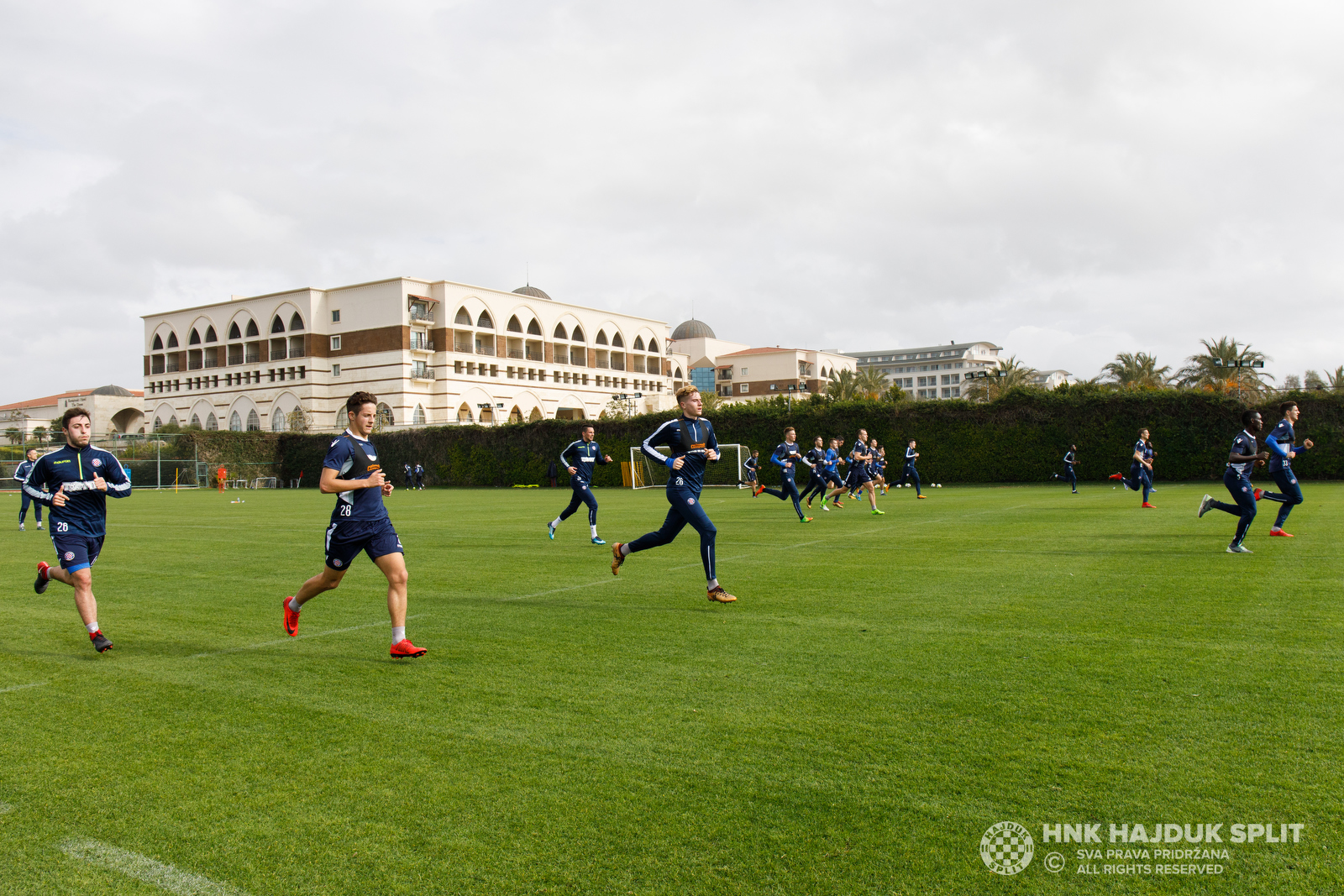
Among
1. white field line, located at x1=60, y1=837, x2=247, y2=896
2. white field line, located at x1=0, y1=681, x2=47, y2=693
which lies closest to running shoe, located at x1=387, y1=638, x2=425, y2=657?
white field line, located at x1=0, y1=681, x2=47, y2=693

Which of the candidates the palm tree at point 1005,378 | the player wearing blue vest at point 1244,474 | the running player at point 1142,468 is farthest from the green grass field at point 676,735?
the palm tree at point 1005,378

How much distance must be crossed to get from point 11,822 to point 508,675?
2.83 metres

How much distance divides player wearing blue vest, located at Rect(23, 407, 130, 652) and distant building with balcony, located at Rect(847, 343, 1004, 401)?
168 m

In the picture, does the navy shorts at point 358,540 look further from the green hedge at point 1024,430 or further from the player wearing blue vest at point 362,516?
the green hedge at point 1024,430

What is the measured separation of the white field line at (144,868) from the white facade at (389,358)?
82411mm

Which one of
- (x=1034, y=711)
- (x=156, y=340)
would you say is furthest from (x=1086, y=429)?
(x=156, y=340)

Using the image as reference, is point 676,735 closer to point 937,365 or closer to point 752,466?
point 752,466

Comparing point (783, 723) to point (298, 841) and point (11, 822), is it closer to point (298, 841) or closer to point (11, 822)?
point (298, 841)

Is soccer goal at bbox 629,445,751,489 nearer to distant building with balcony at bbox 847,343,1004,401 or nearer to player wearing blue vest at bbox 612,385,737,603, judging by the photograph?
player wearing blue vest at bbox 612,385,737,603

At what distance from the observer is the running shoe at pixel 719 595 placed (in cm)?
858

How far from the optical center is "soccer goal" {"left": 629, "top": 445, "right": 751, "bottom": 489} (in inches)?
1657

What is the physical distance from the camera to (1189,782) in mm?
3848

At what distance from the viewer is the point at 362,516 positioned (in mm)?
6527

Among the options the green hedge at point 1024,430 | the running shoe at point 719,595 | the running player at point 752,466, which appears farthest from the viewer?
the green hedge at point 1024,430
